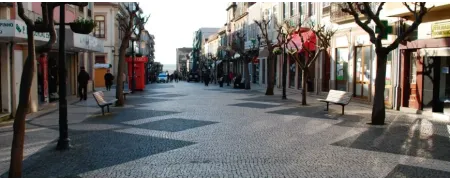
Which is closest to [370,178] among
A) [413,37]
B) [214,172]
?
[214,172]

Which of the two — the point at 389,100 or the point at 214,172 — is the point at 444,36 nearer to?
the point at 389,100

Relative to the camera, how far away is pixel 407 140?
10.6m

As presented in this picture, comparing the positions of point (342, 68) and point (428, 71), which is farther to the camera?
point (342, 68)

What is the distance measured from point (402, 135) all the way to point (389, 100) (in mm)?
7455

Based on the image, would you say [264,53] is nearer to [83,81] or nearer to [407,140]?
[83,81]

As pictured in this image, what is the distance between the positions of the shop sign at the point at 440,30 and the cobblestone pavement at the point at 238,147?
2.72 metres

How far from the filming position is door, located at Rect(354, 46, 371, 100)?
20.9 meters

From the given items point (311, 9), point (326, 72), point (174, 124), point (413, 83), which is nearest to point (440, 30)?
point (413, 83)

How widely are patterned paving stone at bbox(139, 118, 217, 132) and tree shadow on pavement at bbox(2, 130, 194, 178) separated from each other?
140 centimetres

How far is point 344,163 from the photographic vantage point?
816 cm

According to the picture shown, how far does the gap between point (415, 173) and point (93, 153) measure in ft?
18.7

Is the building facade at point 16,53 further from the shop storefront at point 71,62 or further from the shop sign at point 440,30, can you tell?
the shop sign at point 440,30

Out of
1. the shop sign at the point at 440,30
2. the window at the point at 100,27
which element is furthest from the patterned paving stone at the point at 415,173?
the window at the point at 100,27

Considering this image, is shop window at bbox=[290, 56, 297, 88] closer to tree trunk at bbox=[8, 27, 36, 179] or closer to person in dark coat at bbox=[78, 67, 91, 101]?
person in dark coat at bbox=[78, 67, 91, 101]
